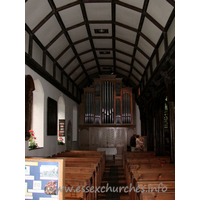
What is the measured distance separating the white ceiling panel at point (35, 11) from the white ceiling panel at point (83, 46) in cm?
354

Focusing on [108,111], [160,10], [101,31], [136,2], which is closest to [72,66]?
[101,31]

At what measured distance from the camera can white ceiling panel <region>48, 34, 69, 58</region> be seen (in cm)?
880

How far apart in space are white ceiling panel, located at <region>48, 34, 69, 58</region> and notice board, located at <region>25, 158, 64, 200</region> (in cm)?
670

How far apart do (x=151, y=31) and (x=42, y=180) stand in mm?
6253

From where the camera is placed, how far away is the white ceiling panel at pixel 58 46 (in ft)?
28.9

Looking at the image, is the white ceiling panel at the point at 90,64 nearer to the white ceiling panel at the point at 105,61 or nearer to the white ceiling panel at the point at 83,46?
the white ceiling panel at the point at 105,61

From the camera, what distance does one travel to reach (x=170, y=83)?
712 cm

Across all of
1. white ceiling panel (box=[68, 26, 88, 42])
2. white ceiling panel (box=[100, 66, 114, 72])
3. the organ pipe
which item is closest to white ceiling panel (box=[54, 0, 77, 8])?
white ceiling panel (box=[68, 26, 88, 42])

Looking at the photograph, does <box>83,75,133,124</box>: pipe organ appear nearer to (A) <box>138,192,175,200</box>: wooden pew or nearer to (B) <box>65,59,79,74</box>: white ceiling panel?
(B) <box>65,59,79,74</box>: white ceiling panel

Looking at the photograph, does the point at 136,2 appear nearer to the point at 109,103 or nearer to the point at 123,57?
the point at 123,57

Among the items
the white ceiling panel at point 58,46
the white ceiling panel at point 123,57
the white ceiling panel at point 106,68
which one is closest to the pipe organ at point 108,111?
the white ceiling panel at point 106,68
